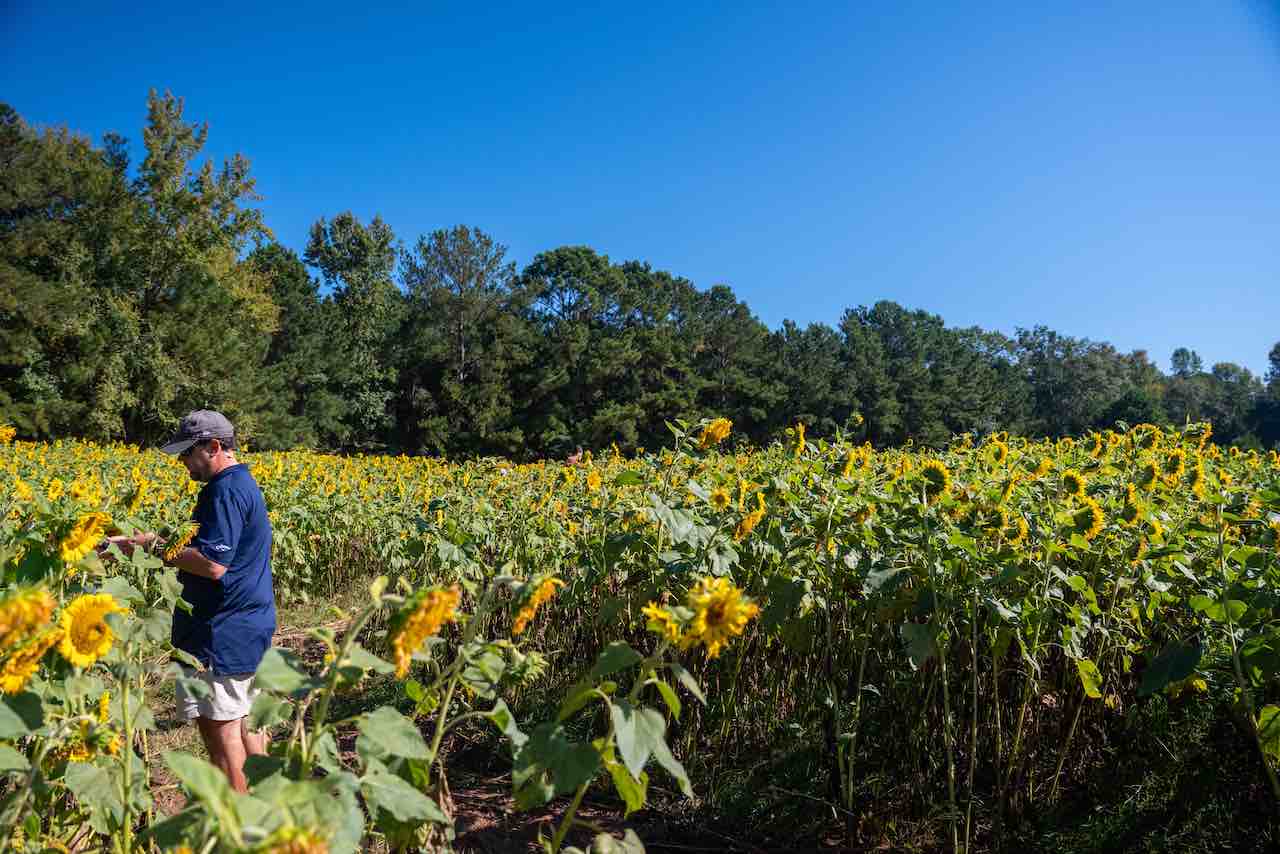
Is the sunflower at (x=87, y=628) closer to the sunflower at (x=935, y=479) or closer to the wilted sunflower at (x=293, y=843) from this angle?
the wilted sunflower at (x=293, y=843)

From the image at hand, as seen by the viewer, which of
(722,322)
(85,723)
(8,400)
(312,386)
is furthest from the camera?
(722,322)

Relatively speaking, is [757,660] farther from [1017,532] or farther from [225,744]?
[225,744]

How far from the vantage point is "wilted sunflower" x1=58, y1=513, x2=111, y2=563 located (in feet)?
5.02

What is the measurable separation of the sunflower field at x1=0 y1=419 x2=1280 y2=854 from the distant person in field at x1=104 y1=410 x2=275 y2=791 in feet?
0.64

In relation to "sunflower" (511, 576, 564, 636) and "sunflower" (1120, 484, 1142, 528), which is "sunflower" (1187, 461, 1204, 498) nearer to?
"sunflower" (1120, 484, 1142, 528)

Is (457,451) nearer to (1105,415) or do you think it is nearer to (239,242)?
(239,242)

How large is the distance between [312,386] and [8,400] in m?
13.0

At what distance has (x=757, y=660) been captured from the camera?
326 cm

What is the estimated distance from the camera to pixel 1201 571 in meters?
2.55

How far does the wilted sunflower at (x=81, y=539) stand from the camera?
1530mm

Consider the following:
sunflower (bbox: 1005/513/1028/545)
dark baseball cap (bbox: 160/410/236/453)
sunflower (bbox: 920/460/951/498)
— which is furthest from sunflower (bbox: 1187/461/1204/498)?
dark baseball cap (bbox: 160/410/236/453)

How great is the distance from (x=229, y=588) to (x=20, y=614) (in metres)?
1.97

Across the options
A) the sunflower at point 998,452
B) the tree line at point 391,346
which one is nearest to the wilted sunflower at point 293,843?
the sunflower at point 998,452

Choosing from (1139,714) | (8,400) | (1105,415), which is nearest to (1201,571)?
(1139,714)
